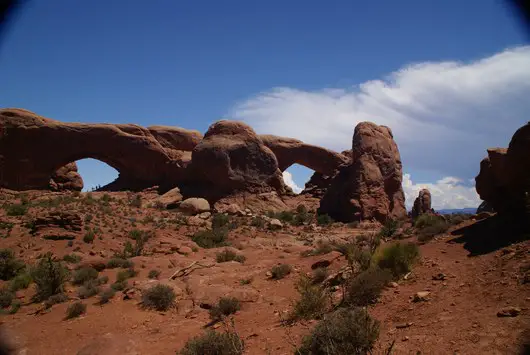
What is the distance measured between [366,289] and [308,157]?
30.1 meters

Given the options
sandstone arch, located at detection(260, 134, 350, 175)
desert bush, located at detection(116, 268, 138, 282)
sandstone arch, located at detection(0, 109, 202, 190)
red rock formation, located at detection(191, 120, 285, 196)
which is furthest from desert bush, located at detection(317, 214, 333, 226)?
desert bush, located at detection(116, 268, 138, 282)

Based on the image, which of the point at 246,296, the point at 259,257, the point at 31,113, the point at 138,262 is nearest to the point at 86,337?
the point at 246,296

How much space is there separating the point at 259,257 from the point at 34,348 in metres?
7.75

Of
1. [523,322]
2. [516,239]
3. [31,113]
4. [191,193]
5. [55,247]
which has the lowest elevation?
[523,322]

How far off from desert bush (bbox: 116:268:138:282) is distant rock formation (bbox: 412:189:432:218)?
1862 cm

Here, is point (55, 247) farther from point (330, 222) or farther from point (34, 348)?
point (330, 222)

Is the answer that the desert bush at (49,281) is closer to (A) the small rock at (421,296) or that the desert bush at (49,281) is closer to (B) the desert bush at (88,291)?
(B) the desert bush at (88,291)

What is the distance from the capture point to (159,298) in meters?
8.84

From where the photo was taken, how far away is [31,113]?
30438 millimetres

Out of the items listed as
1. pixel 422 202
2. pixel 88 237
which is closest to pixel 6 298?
pixel 88 237

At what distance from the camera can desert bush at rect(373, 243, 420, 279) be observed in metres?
7.75

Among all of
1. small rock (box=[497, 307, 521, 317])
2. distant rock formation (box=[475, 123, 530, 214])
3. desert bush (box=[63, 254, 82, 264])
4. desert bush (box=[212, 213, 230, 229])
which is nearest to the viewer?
small rock (box=[497, 307, 521, 317])

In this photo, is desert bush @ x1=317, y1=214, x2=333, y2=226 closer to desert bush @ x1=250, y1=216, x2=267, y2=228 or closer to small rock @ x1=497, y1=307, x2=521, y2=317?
desert bush @ x1=250, y1=216, x2=267, y2=228

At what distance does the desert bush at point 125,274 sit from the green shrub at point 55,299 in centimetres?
159
